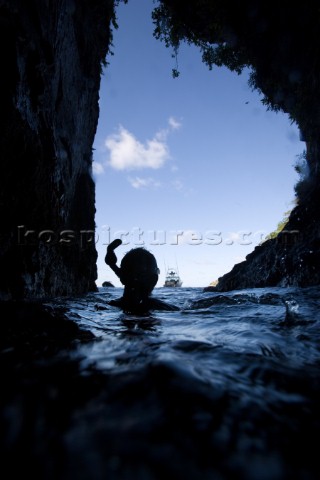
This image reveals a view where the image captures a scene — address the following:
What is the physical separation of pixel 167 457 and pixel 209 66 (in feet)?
56.1

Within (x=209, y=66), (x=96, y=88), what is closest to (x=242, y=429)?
(x=96, y=88)

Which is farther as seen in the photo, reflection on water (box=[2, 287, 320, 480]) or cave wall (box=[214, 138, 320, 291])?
cave wall (box=[214, 138, 320, 291])

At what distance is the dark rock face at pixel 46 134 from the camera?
3875 millimetres

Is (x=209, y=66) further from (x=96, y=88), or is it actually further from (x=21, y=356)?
(x=21, y=356)

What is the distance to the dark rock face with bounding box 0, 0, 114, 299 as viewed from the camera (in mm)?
3875

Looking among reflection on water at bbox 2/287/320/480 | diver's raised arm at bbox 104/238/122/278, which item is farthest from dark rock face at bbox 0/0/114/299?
reflection on water at bbox 2/287/320/480

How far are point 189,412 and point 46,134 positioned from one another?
19.0ft

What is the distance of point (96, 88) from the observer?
9.40m

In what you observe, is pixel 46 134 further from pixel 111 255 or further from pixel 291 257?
pixel 291 257

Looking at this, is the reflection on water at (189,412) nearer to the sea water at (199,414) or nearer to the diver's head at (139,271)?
the sea water at (199,414)

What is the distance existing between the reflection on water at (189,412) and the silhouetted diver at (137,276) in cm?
258

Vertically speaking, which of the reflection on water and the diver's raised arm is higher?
Answer: the diver's raised arm

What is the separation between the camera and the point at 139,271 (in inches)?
174

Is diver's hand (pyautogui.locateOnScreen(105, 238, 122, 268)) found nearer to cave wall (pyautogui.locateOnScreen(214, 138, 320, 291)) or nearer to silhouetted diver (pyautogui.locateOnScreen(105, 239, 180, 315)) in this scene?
silhouetted diver (pyautogui.locateOnScreen(105, 239, 180, 315))
